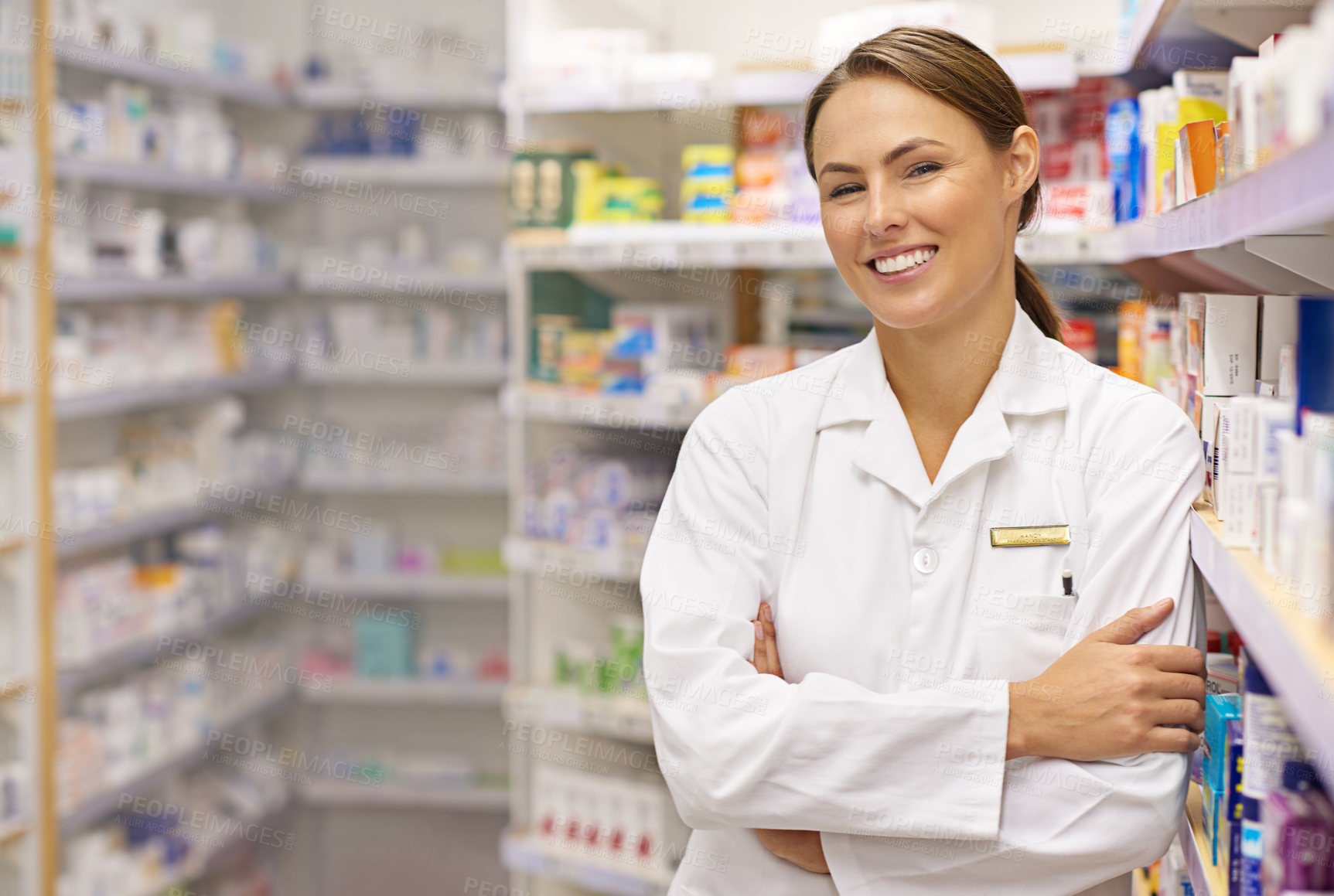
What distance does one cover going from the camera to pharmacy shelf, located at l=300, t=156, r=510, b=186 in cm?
544

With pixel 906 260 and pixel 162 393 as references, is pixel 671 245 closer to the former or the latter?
pixel 906 260

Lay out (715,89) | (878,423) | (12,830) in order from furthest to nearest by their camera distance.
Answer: (12,830) → (715,89) → (878,423)

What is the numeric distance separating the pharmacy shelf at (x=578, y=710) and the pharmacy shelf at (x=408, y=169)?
2624mm

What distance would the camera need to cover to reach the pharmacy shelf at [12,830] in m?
3.70

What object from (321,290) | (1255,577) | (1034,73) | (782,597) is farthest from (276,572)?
(1255,577)

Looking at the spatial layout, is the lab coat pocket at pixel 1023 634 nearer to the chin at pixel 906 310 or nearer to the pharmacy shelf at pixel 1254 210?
the chin at pixel 906 310

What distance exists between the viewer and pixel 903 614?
1.64m

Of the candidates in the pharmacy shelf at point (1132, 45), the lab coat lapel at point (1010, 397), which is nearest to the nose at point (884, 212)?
the lab coat lapel at point (1010, 397)

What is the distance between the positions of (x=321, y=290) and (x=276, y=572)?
1.24 meters

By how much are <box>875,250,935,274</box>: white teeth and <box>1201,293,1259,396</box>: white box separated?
37cm

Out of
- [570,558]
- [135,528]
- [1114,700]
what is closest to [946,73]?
[1114,700]

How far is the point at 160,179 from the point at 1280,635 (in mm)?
4278

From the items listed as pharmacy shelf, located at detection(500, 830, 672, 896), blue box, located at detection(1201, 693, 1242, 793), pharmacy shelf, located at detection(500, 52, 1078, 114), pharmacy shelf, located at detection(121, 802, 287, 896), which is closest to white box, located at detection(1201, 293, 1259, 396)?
blue box, located at detection(1201, 693, 1242, 793)

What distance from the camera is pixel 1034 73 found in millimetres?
2824
